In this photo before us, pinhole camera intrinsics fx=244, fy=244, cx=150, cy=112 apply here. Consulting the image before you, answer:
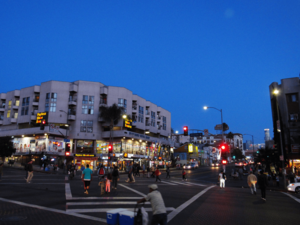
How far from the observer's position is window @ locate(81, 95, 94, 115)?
6275 centimetres

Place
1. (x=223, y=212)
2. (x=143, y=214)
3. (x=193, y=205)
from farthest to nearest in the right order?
(x=193, y=205) < (x=223, y=212) < (x=143, y=214)

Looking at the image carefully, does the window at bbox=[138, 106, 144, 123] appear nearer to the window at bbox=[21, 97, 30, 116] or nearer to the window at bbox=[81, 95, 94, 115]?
the window at bbox=[81, 95, 94, 115]

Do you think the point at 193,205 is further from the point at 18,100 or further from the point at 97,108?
the point at 18,100

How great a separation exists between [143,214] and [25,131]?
2411 inches

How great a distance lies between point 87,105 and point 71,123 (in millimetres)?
6049

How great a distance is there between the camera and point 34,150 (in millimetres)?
57781

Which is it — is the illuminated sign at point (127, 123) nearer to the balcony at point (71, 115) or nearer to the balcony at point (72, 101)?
the balcony at point (71, 115)

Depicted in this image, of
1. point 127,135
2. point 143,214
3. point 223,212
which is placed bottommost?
point 223,212

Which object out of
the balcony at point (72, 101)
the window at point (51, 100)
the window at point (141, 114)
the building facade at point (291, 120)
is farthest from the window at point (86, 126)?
the building facade at point (291, 120)

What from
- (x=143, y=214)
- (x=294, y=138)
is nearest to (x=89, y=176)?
(x=143, y=214)

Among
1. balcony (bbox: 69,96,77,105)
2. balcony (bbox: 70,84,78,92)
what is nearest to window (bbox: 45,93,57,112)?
balcony (bbox: 69,96,77,105)

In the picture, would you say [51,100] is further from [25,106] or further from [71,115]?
[25,106]

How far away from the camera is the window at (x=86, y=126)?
62.0 meters

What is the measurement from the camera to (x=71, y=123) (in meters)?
62.0
